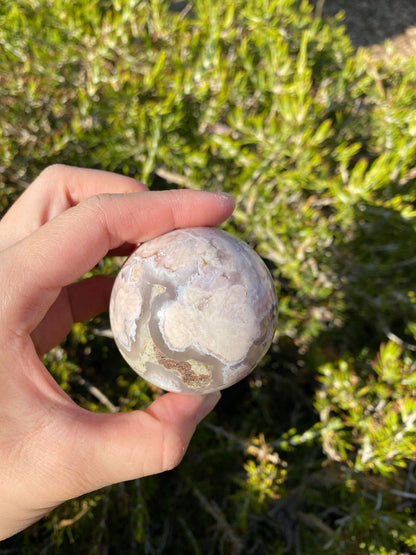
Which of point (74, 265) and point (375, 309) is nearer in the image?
point (74, 265)

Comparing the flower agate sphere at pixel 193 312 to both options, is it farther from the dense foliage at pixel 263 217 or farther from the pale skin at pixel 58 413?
the dense foliage at pixel 263 217

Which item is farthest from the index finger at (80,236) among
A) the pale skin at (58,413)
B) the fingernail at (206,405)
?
the fingernail at (206,405)

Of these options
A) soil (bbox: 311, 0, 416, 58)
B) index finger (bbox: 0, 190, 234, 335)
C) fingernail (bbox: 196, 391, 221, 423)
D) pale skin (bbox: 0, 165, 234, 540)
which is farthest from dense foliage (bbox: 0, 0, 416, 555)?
→ soil (bbox: 311, 0, 416, 58)

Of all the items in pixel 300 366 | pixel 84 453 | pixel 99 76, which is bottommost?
pixel 300 366

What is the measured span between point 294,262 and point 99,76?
161 centimetres

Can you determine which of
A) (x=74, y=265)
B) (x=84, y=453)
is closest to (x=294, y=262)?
(x=74, y=265)

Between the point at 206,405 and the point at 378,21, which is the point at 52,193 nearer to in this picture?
the point at 206,405

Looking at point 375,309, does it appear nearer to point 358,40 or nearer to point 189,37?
point 189,37

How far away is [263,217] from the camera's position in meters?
2.75

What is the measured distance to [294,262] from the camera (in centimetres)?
260

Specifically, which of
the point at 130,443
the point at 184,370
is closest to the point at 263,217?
the point at 184,370

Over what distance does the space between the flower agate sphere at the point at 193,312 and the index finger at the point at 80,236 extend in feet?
0.47

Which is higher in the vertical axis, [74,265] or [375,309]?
[74,265]

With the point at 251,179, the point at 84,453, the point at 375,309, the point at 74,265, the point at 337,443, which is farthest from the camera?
the point at 375,309
